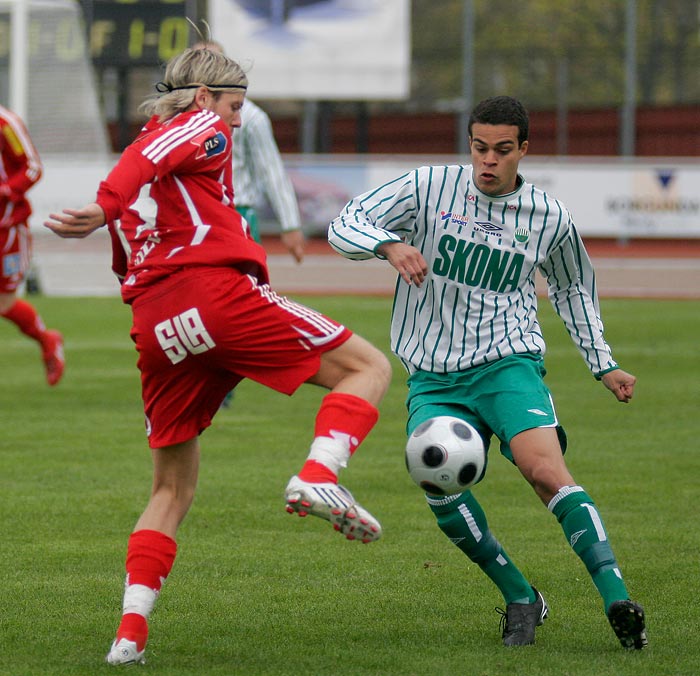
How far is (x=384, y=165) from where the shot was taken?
2823cm

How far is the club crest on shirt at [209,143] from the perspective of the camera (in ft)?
14.2

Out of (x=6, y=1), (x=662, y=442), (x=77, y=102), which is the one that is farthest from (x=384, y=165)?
(x=662, y=442)

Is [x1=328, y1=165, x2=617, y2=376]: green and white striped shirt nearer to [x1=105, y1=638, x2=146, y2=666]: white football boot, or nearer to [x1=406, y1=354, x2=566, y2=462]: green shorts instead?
[x1=406, y1=354, x2=566, y2=462]: green shorts

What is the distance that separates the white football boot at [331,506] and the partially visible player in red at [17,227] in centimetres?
729

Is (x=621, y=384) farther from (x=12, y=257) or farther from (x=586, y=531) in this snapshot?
(x=12, y=257)

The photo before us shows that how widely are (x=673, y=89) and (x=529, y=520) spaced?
116ft

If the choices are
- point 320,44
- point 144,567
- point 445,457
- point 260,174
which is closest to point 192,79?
point 445,457

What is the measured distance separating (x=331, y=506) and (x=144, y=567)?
3.06 feet

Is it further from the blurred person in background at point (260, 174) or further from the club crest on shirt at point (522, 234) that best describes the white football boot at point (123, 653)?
the blurred person in background at point (260, 174)

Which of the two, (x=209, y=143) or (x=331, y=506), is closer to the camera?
(x=331, y=506)

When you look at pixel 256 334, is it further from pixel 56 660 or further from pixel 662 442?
pixel 662 442

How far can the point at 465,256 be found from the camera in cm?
504

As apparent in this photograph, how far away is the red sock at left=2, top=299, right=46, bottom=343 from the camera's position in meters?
11.0

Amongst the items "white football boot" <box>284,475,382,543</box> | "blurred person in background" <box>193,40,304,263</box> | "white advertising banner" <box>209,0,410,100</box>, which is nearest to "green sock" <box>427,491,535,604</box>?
Result: "white football boot" <box>284,475,382,543</box>
